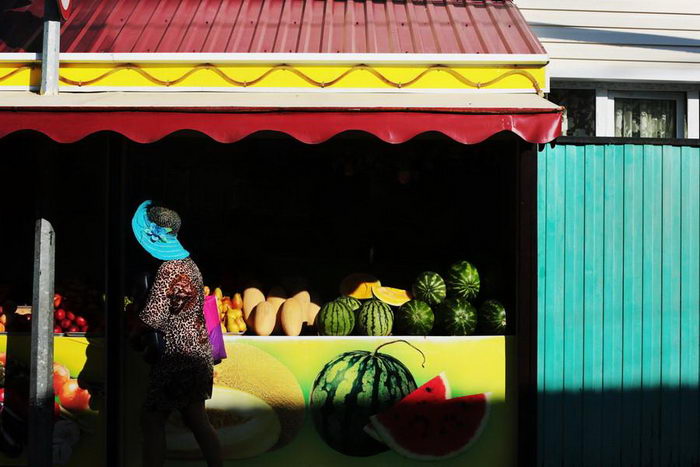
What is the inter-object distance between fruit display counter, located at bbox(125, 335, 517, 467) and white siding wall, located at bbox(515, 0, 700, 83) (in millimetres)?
3088

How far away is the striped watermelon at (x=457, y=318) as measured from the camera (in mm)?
6695

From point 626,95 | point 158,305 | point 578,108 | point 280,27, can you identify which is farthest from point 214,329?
point 626,95

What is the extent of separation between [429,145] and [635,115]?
7.82 feet

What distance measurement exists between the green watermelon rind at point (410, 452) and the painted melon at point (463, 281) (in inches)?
35.9

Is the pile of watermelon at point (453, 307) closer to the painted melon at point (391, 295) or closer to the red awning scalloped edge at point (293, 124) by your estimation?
the painted melon at point (391, 295)

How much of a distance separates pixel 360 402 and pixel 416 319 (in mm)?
846

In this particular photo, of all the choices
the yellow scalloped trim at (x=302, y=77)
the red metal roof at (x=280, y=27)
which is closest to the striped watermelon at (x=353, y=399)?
the yellow scalloped trim at (x=302, y=77)

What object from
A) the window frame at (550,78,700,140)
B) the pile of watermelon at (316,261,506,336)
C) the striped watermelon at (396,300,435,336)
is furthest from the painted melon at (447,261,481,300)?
the window frame at (550,78,700,140)

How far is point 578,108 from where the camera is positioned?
8.01 meters

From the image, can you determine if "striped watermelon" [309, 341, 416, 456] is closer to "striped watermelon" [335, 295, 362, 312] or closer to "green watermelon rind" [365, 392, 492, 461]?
"green watermelon rind" [365, 392, 492, 461]

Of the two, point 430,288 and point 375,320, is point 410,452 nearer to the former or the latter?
point 375,320

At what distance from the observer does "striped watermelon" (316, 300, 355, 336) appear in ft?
22.1

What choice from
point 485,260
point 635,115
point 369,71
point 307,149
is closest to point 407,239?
point 485,260

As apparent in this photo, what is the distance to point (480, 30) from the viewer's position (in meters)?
6.91
